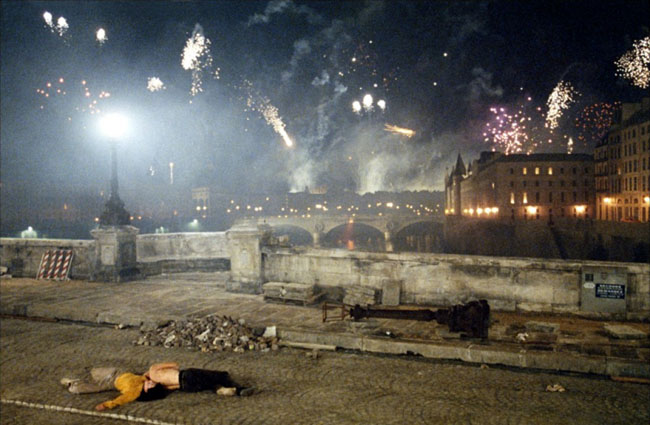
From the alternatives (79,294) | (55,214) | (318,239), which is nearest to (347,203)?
(318,239)

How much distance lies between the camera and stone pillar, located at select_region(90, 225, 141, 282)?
14984mm

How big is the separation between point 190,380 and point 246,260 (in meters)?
6.53

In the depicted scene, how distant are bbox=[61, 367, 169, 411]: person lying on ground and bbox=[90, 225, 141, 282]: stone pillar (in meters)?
8.51

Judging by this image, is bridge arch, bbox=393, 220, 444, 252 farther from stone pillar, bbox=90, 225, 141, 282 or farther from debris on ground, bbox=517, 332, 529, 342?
debris on ground, bbox=517, 332, 529, 342

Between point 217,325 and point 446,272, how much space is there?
539 centimetres

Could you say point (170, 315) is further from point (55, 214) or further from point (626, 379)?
point (55, 214)

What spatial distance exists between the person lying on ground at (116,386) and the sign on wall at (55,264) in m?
10.0

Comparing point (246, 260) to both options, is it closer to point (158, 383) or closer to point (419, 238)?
point (158, 383)

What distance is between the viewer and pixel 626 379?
6.84 metres

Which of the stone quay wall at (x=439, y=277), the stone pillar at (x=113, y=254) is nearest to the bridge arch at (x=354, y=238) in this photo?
the stone pillar at (x=113, y=254)

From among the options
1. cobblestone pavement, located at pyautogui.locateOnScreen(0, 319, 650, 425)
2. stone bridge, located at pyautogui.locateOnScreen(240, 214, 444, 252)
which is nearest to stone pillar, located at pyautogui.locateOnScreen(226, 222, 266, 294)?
cobblestone pavement, located at pyautogui.locateOnScreen(0, 319, 650, 425)

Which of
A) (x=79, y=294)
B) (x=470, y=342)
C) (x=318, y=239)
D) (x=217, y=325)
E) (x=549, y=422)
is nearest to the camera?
(x=549, y=422)

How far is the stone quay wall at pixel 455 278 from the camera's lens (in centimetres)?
979

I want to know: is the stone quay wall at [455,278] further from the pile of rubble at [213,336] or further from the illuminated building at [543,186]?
the illuminated building at [543,186]
